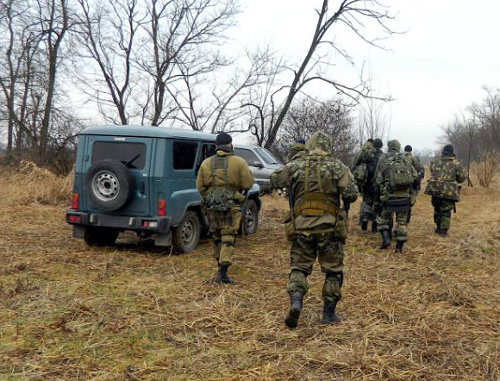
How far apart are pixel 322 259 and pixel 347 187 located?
0.68 m

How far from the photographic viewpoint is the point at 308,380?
320 centimetres

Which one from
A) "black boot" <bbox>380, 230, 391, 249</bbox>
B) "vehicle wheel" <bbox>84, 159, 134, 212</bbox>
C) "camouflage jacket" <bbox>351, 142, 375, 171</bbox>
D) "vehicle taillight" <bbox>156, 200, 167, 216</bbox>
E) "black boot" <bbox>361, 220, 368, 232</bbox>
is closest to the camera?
"vehicle wheel" <bbox>84, 159, 134, 212</bbox>

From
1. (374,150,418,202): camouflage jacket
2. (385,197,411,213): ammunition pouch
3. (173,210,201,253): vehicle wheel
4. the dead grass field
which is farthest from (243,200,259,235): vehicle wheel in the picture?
(385,197,411,213): ammunition pouch

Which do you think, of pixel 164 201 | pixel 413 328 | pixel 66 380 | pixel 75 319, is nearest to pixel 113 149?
pixel 164 201

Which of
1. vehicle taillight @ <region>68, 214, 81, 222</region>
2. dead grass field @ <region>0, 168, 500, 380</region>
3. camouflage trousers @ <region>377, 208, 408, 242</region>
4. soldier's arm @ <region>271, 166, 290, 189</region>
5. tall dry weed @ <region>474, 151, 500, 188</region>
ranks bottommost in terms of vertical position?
dead grass field @ <region>0, 168, 500, 380</region>

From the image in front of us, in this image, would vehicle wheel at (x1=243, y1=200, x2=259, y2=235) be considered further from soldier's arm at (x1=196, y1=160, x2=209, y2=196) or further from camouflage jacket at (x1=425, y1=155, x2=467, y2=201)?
camouflage jacket at (x1=425, y1=155, x2=467, y2=201)

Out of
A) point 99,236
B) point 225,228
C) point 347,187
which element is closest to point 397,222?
point 225,228

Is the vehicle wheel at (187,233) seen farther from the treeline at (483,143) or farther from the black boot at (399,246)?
the treeline at (483,143)

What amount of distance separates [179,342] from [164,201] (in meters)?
3.00

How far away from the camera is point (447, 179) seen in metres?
8.62

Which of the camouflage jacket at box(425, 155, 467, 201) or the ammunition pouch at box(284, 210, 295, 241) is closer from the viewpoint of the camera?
the ammunition pouch at box(284, 210, 295, 241)

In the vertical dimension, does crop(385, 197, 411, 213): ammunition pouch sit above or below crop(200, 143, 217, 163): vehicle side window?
below

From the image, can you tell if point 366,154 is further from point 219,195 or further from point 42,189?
point 42,189

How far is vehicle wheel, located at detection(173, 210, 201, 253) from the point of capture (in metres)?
6.89
